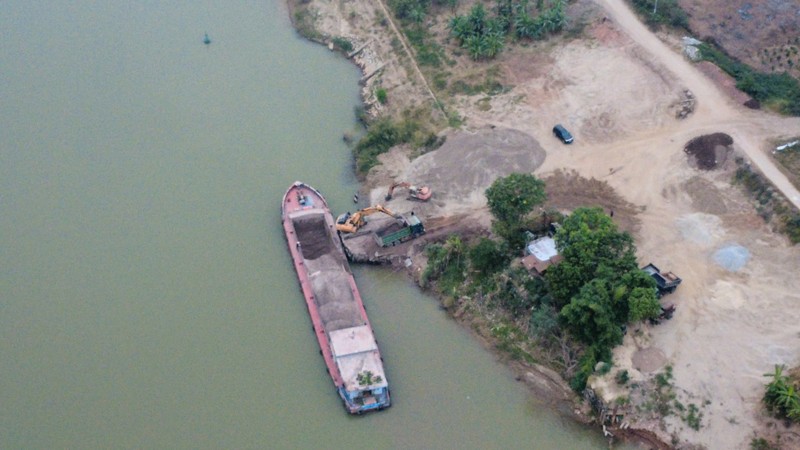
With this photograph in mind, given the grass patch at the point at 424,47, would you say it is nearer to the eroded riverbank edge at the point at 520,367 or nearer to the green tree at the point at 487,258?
the eroded riverbank edge at the point at 520,367

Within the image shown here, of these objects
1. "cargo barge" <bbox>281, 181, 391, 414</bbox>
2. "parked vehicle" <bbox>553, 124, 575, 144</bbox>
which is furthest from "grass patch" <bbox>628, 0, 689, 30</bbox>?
"cargo barge" <bbox>281, 181, 391, 414</bbox>

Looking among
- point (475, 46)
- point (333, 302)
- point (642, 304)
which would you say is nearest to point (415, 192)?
point (333, 302)

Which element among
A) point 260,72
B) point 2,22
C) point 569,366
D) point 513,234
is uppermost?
point 2,22

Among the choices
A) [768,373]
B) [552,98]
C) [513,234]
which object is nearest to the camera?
[768,373]

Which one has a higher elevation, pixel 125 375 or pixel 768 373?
pixel 125 375

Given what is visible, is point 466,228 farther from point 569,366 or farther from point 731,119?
point 731,119

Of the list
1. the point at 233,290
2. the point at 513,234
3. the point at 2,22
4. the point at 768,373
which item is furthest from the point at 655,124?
the point at 2,22

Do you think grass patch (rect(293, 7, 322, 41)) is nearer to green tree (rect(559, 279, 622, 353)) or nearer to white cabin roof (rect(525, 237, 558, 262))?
white cabin roof (rect(525, 237, 558, 262))

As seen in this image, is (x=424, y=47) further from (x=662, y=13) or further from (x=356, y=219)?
(x=356, y=219)
